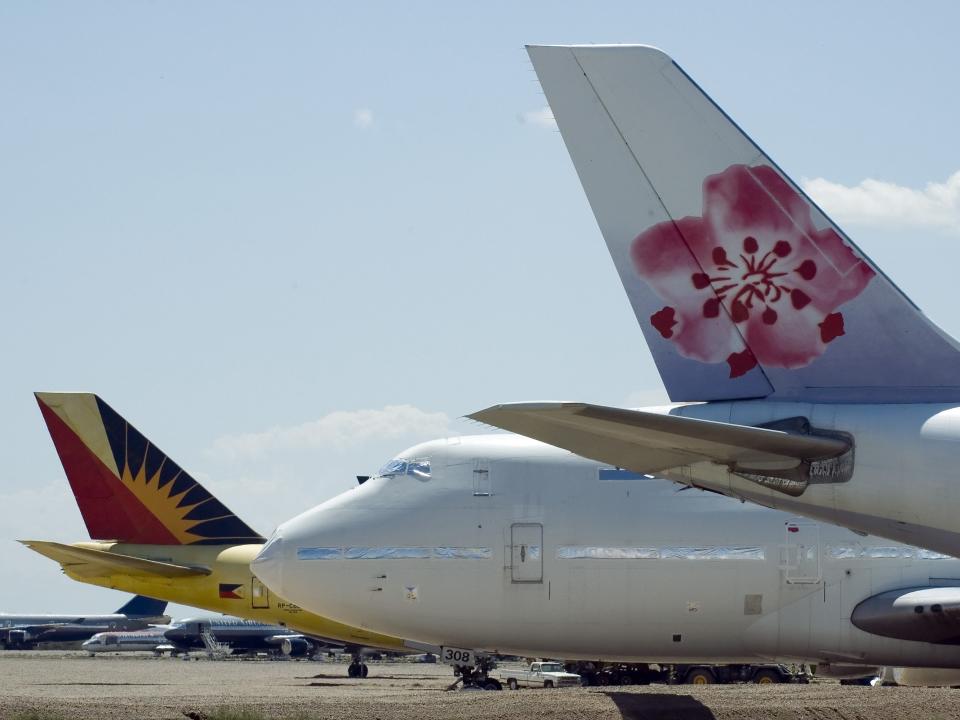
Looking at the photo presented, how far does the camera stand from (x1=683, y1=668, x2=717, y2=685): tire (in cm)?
2980

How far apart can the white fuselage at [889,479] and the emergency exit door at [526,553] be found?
8.47m

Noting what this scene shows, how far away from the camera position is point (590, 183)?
11.2 meters

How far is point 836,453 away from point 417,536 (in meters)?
9.78

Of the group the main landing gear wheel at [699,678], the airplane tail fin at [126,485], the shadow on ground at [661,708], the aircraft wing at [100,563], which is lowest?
the shadow on ground at [661,708]

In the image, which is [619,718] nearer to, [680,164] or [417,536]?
→ [417,536]

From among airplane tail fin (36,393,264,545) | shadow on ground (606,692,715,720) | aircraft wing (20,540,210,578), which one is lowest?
shadow on ground (606,692,715,720)

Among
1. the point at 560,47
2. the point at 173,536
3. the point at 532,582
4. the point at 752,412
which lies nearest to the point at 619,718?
the point at 532,582

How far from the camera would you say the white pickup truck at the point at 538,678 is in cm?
3829

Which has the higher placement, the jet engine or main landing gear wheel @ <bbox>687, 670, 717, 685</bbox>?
the jet engine

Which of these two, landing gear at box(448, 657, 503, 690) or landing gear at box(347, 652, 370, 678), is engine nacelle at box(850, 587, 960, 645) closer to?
landing gear at box(448, 657, 503, 690)

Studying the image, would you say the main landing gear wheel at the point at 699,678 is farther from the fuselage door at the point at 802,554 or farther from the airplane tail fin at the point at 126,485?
the fuselage door at the point at 802,554

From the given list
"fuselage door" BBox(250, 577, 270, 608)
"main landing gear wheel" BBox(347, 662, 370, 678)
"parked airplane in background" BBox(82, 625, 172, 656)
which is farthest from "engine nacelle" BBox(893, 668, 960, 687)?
"parked airplane in background" BBox(82, 625, 172, 656)

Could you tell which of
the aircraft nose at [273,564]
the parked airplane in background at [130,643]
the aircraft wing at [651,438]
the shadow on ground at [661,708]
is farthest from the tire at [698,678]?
the parked airplane in background at [130,643]

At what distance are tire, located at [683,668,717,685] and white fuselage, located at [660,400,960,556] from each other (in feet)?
67.1
